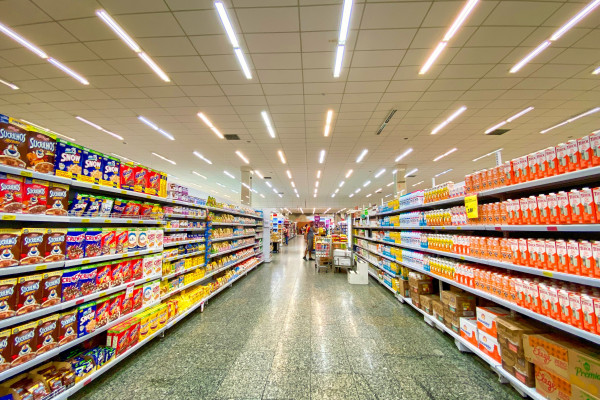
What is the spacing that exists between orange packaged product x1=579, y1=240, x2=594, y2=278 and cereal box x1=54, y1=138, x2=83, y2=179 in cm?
400

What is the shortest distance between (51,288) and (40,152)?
1077mm

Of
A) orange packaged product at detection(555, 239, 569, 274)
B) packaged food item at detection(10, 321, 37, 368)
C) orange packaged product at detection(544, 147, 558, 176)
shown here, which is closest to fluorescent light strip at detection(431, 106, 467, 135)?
orange packaged product at detection(544, 147, 558, 176)

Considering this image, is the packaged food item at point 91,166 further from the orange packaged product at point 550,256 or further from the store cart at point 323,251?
the store cart at point 323,251

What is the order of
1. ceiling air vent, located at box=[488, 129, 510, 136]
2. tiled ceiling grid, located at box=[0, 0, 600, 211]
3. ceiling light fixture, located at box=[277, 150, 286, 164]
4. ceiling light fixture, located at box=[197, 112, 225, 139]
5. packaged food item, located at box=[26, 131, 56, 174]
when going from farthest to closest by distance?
ceiling light fixture, located at box=[277, 150, 286, 164], ceiling air vent, located at box=[488, 129, 510, 136], ceiling light fixture, located at box=[197, 112, 225, 139], tiled ceiling grid, located at box=[0, 0, 600, 211], packaged food item, located at box=[26, 131, 56, 174]

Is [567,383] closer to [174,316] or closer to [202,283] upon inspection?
[174,316]

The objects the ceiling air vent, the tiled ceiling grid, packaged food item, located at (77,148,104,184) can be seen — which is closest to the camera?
packaged food item, located at (77,148,104,184)

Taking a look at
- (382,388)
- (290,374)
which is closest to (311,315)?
(290,374)

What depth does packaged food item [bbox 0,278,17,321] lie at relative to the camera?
4.70 ft

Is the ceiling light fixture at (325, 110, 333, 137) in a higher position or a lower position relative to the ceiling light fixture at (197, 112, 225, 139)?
lower

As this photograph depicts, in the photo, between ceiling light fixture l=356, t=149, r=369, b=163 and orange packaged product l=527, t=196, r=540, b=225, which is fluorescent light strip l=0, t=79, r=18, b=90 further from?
ceiling light fixture l=356, t=149, r=369, b=163

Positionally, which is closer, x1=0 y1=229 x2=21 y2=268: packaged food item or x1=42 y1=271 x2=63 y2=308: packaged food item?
x1=0 y1=229 x2=21 y2=268: packaged food item

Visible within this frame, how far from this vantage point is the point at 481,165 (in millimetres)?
10391

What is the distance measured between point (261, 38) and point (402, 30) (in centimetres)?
217

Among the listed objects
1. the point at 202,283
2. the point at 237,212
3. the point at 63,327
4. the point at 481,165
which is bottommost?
the point at 202,283
